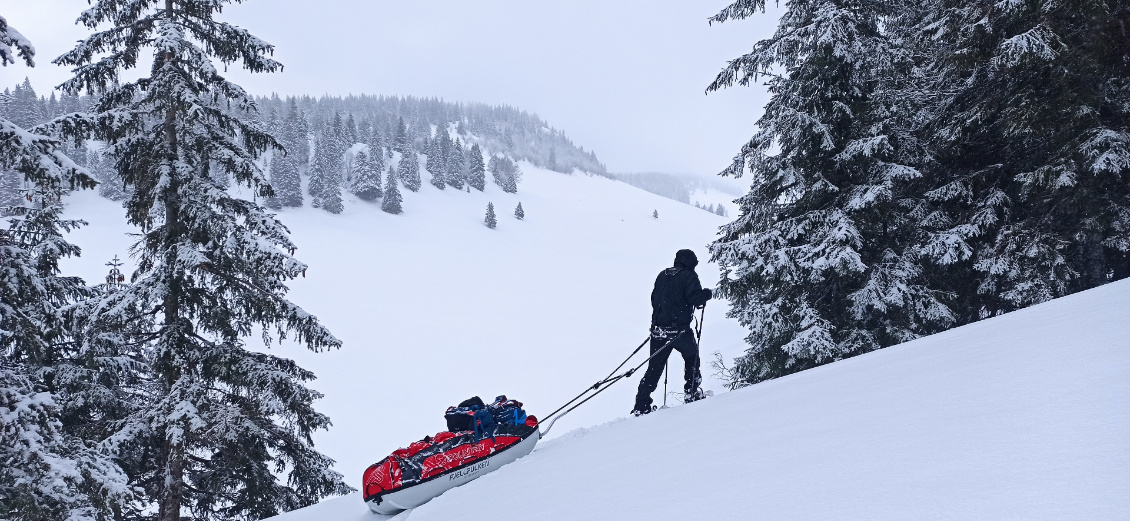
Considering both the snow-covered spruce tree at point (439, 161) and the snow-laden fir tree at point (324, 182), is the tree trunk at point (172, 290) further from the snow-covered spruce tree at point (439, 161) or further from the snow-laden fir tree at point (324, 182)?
the snow-covered spruce tree at point (439, 161)

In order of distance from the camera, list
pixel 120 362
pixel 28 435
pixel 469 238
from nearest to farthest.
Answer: pixel 28 435, pixel 120 362, pixel 469 238

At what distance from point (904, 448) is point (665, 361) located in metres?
4.76

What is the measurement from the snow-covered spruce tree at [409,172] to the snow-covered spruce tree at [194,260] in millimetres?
75584

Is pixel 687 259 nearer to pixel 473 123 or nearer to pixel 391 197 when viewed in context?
pixel 391 197

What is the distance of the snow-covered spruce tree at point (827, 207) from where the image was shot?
30.8 ft

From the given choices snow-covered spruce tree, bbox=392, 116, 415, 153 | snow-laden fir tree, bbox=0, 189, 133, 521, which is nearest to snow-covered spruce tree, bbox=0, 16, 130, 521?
snow-laden fir tree, bbox=0, 189, 133, 521

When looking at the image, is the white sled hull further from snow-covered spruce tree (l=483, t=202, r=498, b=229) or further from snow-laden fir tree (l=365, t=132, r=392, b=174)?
snow-laden fir tree (l=365, t=132, r=392, b=174)

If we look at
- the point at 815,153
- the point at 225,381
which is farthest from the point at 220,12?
the point at 815,153

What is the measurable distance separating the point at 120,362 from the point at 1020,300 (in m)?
14.8

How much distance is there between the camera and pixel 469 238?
2665 inches

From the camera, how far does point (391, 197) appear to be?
237 ft

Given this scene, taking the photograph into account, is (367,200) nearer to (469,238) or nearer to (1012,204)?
(469,238)

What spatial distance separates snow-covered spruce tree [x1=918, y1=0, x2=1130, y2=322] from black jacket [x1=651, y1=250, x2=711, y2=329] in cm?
487

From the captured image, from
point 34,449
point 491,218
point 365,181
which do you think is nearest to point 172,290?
point 34,449
